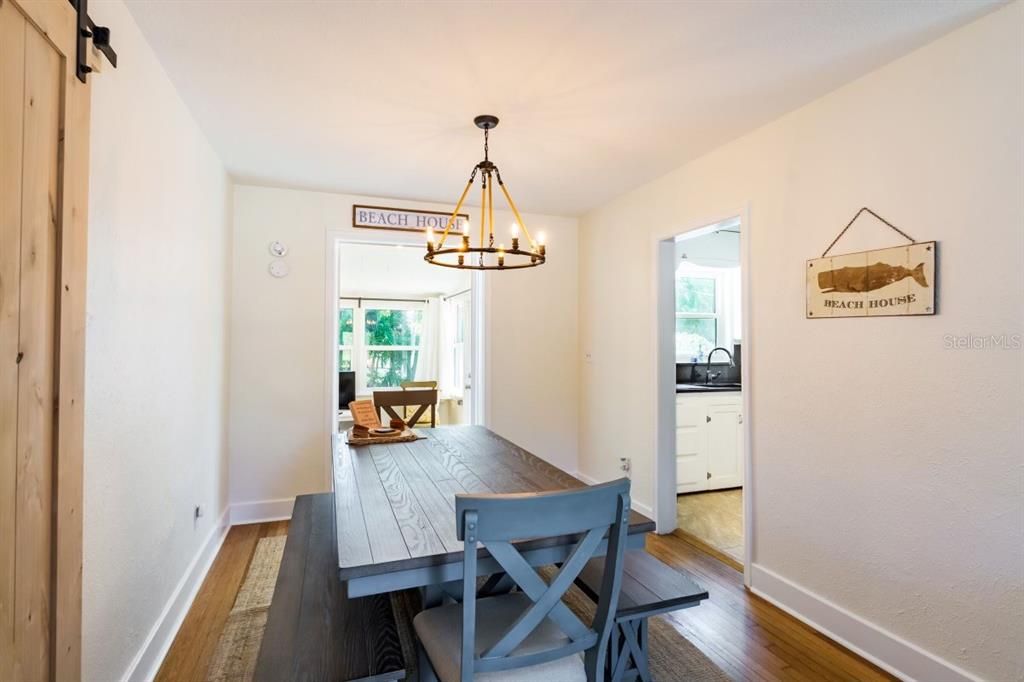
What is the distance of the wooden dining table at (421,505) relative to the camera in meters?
1.29

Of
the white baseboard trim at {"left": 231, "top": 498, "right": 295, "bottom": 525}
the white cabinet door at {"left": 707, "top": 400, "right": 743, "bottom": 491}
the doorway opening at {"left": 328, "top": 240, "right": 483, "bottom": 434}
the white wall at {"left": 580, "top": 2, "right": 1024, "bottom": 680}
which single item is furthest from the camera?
the doorway opening at {"left": 328, "top": 240, "right": 483, "bottom": 434}

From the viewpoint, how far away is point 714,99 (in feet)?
7.34

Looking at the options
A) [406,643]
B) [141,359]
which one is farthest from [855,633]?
[141,359]

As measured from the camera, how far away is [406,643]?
6.72ft

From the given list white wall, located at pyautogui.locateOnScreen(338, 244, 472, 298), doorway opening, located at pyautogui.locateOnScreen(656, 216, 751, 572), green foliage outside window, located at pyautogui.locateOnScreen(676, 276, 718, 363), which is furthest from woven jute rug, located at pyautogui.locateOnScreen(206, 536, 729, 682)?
green foliage outside window, located at pyautogui.locateOnScreen(676, 276, 718, 363)

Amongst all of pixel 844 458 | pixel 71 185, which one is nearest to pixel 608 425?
pixel 844 458

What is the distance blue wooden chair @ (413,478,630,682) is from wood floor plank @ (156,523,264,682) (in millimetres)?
1265

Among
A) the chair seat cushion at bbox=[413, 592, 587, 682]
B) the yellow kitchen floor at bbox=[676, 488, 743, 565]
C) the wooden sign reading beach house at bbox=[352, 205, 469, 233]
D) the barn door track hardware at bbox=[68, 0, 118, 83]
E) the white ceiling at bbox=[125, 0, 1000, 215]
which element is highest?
the white ceiling at bbox=[125, 0, 1000, 215]

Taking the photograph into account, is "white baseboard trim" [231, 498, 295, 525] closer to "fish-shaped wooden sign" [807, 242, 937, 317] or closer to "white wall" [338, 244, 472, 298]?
"white wall" [338, 244, 472, 298]

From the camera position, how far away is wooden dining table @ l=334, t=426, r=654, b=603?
1290 millimetres

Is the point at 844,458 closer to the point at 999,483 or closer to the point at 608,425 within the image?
the point at 999,483

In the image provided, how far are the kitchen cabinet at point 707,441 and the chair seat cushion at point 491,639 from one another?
2729 mm

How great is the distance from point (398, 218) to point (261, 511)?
2.39m

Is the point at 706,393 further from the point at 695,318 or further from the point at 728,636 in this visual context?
the point at 728,636
